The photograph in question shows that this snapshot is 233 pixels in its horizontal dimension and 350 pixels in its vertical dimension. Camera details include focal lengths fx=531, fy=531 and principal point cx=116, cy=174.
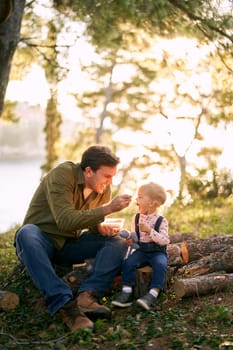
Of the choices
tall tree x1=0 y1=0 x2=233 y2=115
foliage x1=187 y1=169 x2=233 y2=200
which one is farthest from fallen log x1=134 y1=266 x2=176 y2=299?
foliage x1=187 y1=169 x2=233 y2=200

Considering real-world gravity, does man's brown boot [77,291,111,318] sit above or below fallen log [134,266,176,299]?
below

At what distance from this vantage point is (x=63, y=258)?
5.20m

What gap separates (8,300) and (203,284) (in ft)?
5.79

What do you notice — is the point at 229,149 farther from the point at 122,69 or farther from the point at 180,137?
the point at 122,69

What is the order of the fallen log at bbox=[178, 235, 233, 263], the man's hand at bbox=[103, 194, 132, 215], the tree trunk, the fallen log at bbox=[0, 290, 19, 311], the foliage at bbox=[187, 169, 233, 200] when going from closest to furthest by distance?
the man's hand at bbox=[103, 194, 132, 215] → the fallen log at bbox=[0, 290, 19, 311] → the fallen log at bbox=[178, 235, 233, 263] → the tree trunk → the foliage at bbox=[187, 169, 233, 200]

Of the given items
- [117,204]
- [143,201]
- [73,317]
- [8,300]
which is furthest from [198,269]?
[8,300]

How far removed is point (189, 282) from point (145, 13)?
479cm

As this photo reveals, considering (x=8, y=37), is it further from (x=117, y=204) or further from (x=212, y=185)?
(x=212, y=185)

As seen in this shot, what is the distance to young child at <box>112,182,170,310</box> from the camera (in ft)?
15.4

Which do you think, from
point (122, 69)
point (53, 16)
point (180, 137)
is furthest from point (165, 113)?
point (53, 16)

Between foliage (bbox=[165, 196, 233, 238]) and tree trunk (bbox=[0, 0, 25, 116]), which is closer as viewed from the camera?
tree trunk (bbox=[0, 0, 25, 116])

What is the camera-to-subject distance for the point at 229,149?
22172 mm

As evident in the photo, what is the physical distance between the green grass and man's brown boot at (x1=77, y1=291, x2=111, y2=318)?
0.25ft

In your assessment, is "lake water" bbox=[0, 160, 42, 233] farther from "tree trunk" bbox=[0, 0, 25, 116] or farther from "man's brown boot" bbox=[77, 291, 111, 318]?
"man's brown boot" bbox=[77, 291, 111, 318]
